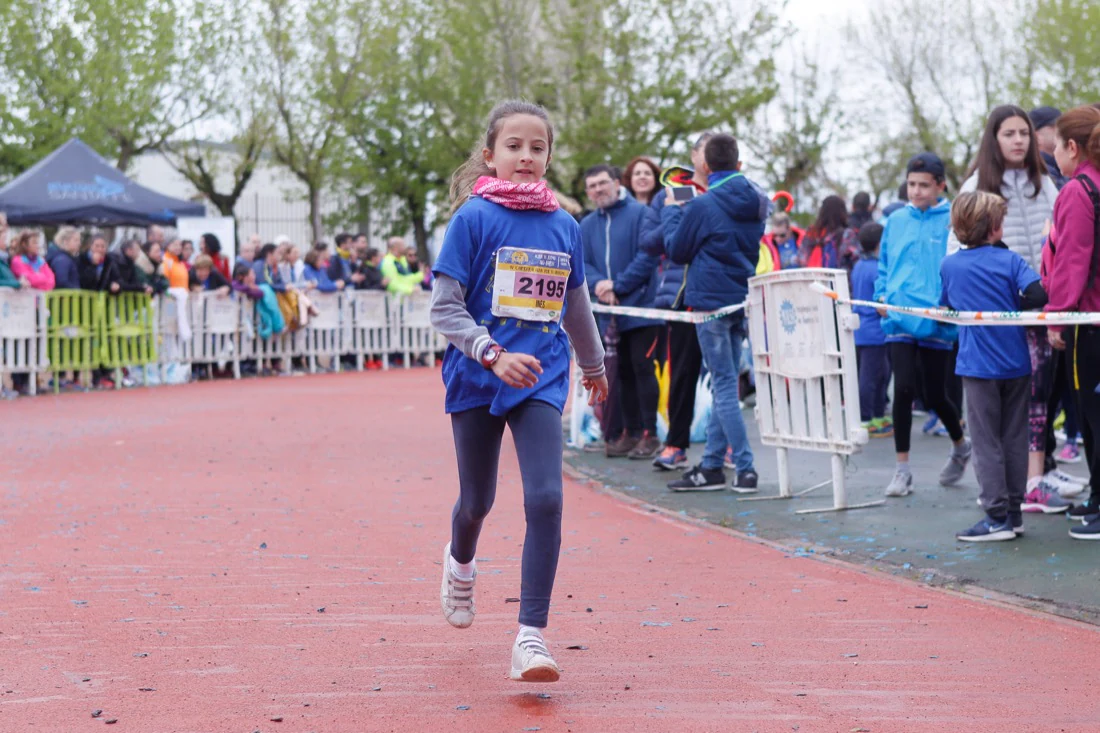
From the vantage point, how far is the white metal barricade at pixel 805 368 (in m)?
8.60

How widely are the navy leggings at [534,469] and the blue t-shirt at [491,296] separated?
58 mm

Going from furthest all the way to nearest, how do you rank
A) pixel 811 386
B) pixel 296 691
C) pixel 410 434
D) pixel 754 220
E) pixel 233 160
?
pixel 233 160 → pixel 410 434 → pixel 754 220 → pixel 811 386 → pixel 296 691

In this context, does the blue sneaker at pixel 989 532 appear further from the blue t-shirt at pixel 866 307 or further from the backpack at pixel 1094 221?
the blue t-shirt at pixel 866 307

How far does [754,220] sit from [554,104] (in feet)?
92.1

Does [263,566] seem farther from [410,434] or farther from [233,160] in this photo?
[233,160]

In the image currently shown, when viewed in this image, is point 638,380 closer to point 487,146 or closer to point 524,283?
point 487,146

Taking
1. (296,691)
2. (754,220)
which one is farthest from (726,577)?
(754,220)

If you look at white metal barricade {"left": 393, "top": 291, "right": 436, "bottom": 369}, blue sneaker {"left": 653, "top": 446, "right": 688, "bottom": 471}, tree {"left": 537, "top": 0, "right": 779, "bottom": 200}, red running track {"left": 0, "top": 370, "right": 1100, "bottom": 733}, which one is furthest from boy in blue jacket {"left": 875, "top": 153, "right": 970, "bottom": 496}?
tree {"left": 537, "top": 0, "right": 779, "bottom": 200}

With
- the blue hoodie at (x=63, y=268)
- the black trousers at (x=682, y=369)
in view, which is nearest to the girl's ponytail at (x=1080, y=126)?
the black trousers at (x=682, y=369)

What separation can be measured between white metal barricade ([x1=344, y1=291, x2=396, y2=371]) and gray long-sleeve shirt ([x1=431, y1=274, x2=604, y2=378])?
1960 cm

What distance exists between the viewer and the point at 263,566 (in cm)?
708

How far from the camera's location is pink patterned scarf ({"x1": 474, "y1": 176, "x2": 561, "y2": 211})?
15.9 feet

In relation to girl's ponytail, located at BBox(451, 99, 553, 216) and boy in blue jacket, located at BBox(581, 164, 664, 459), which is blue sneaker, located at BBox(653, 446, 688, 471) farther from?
girl's ponytail, located at BBox(451, 99, 553, 216)

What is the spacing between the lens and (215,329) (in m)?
21.9
